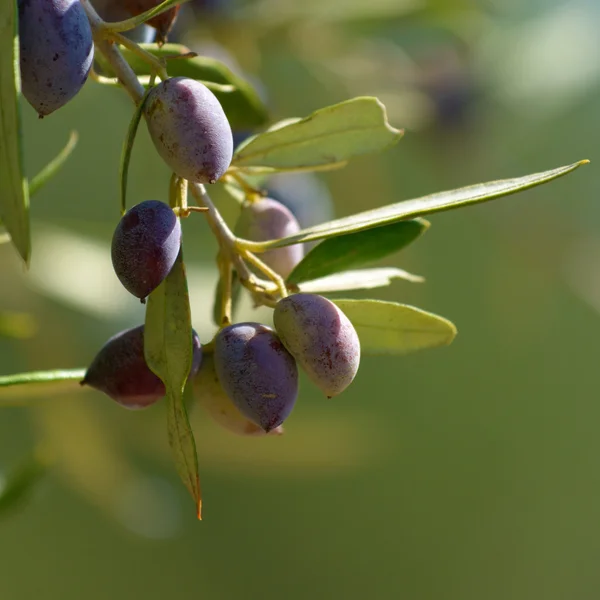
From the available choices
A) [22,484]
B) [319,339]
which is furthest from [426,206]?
[22,484]

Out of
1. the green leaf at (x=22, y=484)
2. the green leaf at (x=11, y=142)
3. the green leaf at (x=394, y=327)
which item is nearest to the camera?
the green leaf at (x=11, y=142)

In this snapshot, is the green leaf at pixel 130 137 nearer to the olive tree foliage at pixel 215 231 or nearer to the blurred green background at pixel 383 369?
the olive tree foliage at pixel 215 231

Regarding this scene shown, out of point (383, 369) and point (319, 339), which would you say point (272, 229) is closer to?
point (319, 339)

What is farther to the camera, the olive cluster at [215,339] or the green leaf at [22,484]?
the green leaf at [22,484]

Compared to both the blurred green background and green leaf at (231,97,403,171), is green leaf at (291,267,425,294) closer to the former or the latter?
green leaf at (231,97,403,171)

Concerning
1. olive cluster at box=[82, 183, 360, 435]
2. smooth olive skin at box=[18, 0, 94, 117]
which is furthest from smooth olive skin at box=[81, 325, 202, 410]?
smooth olive skin at box=[18, 0, 94, 117]

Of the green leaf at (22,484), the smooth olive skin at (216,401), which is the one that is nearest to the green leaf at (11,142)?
the smooth olive skin at (216,401)
